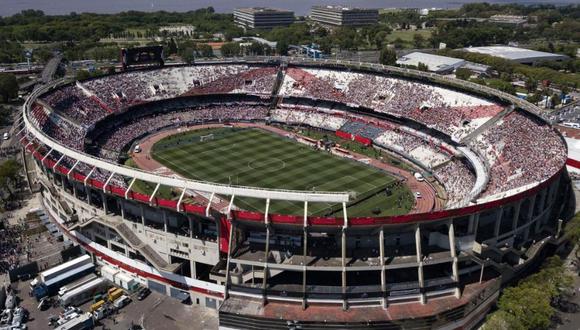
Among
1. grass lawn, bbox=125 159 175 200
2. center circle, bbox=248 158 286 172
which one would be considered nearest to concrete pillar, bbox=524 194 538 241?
center circle, bbox=248 158 286 172

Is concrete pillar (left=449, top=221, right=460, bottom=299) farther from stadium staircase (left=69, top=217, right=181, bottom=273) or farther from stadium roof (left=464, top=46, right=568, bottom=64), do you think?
stadium roof (left=464, top=46, right=568, bottom=64)

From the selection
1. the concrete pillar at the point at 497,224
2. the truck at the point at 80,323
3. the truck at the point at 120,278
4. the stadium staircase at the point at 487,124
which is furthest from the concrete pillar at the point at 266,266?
the stadium staircase at the point at 487,124

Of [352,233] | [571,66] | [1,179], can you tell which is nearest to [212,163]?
[1,179]

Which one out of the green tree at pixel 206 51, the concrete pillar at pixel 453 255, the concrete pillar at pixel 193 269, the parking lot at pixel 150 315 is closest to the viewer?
the concrete pillar at pixel 453 255

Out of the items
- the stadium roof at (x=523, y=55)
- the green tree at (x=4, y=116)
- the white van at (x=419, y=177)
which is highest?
the stadium roof at (x=523, y=55)

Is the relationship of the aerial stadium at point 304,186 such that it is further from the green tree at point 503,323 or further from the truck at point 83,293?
the truck at point 83,293

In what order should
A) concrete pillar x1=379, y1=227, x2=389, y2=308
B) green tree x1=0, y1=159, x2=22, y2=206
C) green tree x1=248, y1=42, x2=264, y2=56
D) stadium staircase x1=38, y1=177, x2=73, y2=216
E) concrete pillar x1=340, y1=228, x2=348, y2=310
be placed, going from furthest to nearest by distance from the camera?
green tree x1=248, y1=42, x2=264, y2=56 → green tree x1=0, y1=159, x2=22, y2=206 → stadium staircase x1=38, y1=177, x2=73, y2=216 → concrete pillar x1=379, y1=227, x2=389, y2=308 → concrete pillar x1=340, y1=228, x2=348, y2=310

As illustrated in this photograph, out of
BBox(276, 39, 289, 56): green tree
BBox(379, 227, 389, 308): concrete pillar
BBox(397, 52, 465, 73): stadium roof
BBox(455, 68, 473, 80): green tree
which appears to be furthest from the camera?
BBox(276, 39, 289, 56): green tree
